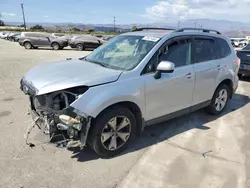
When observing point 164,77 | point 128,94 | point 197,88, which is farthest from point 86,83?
point 197,88

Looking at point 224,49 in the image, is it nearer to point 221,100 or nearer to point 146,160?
point 221,100

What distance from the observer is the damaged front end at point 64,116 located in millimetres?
3007

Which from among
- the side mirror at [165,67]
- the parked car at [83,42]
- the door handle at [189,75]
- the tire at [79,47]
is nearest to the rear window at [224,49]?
the door handle at [189,75]

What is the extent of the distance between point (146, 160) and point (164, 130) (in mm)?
1133

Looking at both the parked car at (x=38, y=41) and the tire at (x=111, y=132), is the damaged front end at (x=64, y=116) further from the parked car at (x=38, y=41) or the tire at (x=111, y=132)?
the parked car at (x=38, y=41)

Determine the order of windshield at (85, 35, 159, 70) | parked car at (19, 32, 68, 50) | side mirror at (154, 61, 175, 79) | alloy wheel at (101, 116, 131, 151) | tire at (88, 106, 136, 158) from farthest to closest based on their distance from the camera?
parked car at (19, 32, 68, 50), windshield at (85, 35, 159, 70), side mirror at (154, 61, 175, 79), alloy wheel at (101, 116, 131, 151), tire at (88, 106, 136, 158)

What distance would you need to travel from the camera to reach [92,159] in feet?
11.3

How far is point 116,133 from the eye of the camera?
347 centimetres

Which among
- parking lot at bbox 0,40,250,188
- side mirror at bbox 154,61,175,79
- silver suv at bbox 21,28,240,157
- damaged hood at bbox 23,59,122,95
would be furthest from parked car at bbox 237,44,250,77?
damaged hood at bbox 23,59,122,95

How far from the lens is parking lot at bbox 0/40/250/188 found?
3.01 m

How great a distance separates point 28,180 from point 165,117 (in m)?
2.31

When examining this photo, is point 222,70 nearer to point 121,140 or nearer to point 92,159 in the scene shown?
point 121,140

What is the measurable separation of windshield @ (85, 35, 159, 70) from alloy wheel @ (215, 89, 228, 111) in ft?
7.36

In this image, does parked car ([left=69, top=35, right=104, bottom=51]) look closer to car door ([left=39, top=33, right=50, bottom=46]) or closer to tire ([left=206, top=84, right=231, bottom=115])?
car door ([left=39, top=33, right=50, bottom=46])
